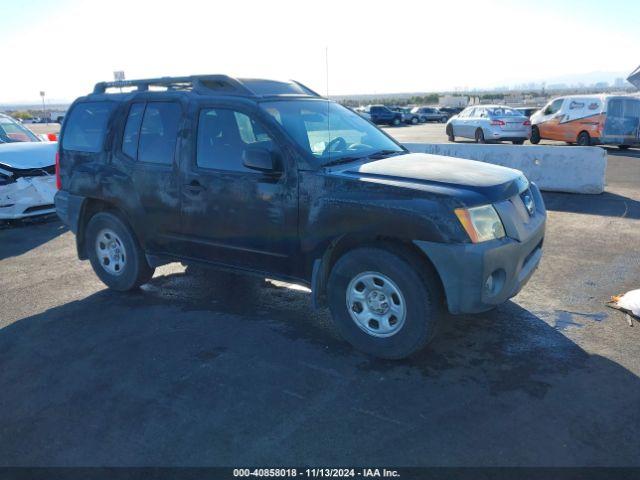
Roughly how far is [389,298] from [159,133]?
266cm

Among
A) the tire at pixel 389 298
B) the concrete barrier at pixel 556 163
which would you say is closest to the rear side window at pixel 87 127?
the tire at pixel 389 298

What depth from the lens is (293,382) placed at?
12.6 feet

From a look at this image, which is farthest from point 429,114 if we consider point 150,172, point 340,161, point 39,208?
A: point 340,161

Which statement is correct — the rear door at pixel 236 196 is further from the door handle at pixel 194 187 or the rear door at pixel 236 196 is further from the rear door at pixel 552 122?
the rear door at pixel 552 122

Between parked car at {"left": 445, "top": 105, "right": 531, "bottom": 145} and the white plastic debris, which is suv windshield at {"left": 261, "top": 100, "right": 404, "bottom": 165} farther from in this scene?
parked car at {"left": 445, "top": 105, "right": 531, "bottom": 145}

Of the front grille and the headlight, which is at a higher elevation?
the headlight

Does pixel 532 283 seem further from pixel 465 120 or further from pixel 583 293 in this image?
pixel 465 120

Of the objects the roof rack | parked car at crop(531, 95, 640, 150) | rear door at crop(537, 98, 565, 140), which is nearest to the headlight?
the roof rack

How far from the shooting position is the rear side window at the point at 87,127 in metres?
5.62

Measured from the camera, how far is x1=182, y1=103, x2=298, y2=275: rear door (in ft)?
14.5

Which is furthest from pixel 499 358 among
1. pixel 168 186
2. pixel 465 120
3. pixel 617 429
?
pixel 465 120

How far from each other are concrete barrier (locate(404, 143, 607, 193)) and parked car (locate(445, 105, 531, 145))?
1056 cm

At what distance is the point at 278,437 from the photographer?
3.22 metres

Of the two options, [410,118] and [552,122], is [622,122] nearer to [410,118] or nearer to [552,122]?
[552,122]
